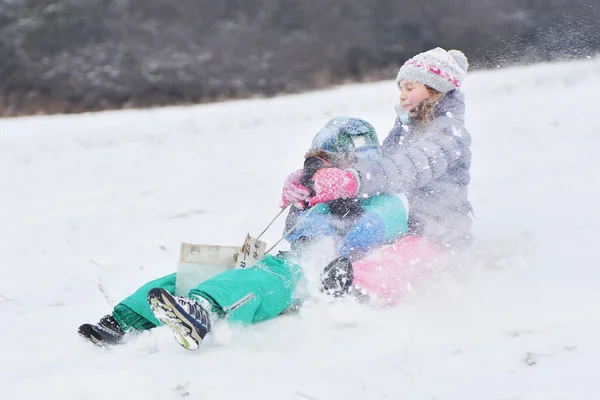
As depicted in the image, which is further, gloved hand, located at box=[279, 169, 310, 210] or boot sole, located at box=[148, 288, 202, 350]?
gloved hand, located at box=[279, 169, 310, 210]

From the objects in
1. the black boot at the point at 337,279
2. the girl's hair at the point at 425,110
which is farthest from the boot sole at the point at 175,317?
the girl's hair at the point at 425,110

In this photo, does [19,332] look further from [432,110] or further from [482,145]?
[482,145]

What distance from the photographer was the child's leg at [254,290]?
2398 millimetres

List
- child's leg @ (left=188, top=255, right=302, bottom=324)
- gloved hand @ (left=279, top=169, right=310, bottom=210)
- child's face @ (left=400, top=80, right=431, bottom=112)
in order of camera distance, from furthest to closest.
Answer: child's face @ (left=400, top=80, right=431, bottom=112), gloved hand @ (left=279, top=169, right=310, bottom=210), child's leg @ (left=188, top=255, right=302, bottom=324)

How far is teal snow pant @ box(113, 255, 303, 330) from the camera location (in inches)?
94.7

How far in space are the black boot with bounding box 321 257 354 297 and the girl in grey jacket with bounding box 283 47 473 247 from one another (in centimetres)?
34

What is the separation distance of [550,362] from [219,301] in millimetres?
1075

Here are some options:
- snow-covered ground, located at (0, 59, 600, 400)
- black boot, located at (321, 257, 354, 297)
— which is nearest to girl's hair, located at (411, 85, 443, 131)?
snow-covered ground, located at (0, 59, 600, 400)

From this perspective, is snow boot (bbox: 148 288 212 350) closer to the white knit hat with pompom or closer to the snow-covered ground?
the snow-covered ground

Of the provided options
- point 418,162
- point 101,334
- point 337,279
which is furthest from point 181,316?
point 418,162

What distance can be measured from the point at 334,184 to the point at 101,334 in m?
1.07

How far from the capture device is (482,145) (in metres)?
6.18

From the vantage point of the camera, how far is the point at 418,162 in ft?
9.73

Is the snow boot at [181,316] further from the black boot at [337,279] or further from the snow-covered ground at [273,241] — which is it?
the black boot at [337,279]
